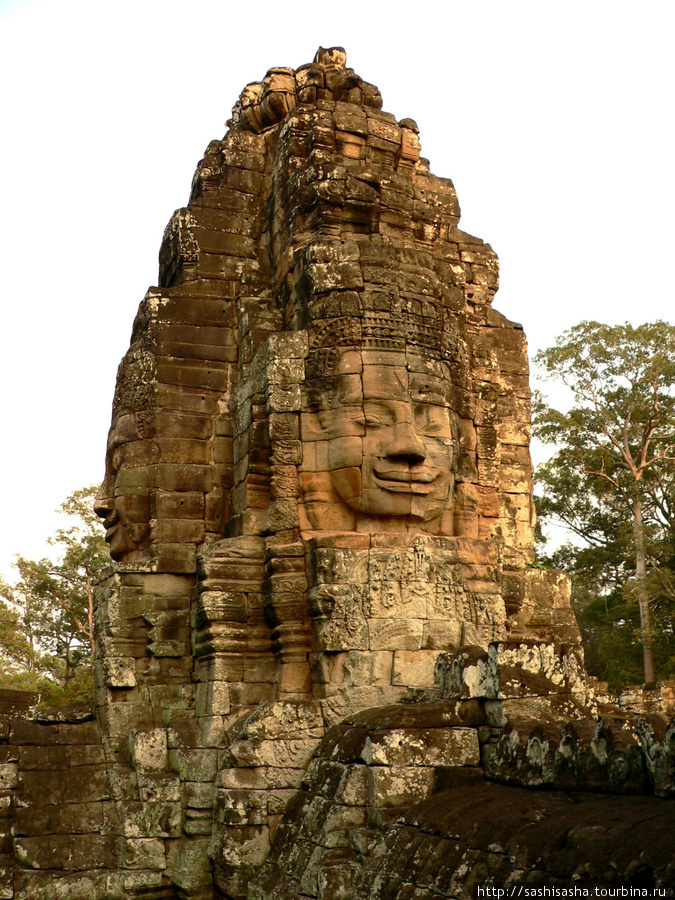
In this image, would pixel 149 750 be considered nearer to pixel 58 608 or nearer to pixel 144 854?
pixel 144 854

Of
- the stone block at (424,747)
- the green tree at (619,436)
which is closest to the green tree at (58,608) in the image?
the green tree at (619,436)

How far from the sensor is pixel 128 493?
33.7 ft

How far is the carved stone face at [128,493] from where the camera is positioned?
1028 cm

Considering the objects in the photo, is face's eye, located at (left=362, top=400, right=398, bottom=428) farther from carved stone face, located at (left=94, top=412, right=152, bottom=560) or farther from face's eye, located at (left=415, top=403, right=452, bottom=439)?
carved stone face, located at (left=94, top=412, right=152, bottom=560)

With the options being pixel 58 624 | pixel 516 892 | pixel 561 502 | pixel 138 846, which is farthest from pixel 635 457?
pixel 516 892

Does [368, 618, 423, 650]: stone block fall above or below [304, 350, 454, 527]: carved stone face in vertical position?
below

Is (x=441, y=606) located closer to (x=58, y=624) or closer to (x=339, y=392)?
(x=339, y=392)

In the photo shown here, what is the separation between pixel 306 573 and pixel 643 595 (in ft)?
58.4

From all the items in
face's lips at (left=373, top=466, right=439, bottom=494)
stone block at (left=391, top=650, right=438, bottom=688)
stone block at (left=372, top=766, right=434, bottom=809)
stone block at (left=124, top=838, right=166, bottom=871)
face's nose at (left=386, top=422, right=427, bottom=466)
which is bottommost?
stone block at (left=124, top=838, right=166, bottom=871)

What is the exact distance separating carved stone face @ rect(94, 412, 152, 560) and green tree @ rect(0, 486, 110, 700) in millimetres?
20499

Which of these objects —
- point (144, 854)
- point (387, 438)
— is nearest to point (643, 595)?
point (387, 438)

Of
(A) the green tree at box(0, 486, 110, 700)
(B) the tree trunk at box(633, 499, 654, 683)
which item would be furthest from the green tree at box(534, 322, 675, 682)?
(A) the green tree at box(0, 486, 110, 700)

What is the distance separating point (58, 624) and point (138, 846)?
2469 centimetres

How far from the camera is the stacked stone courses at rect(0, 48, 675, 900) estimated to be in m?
7.06
